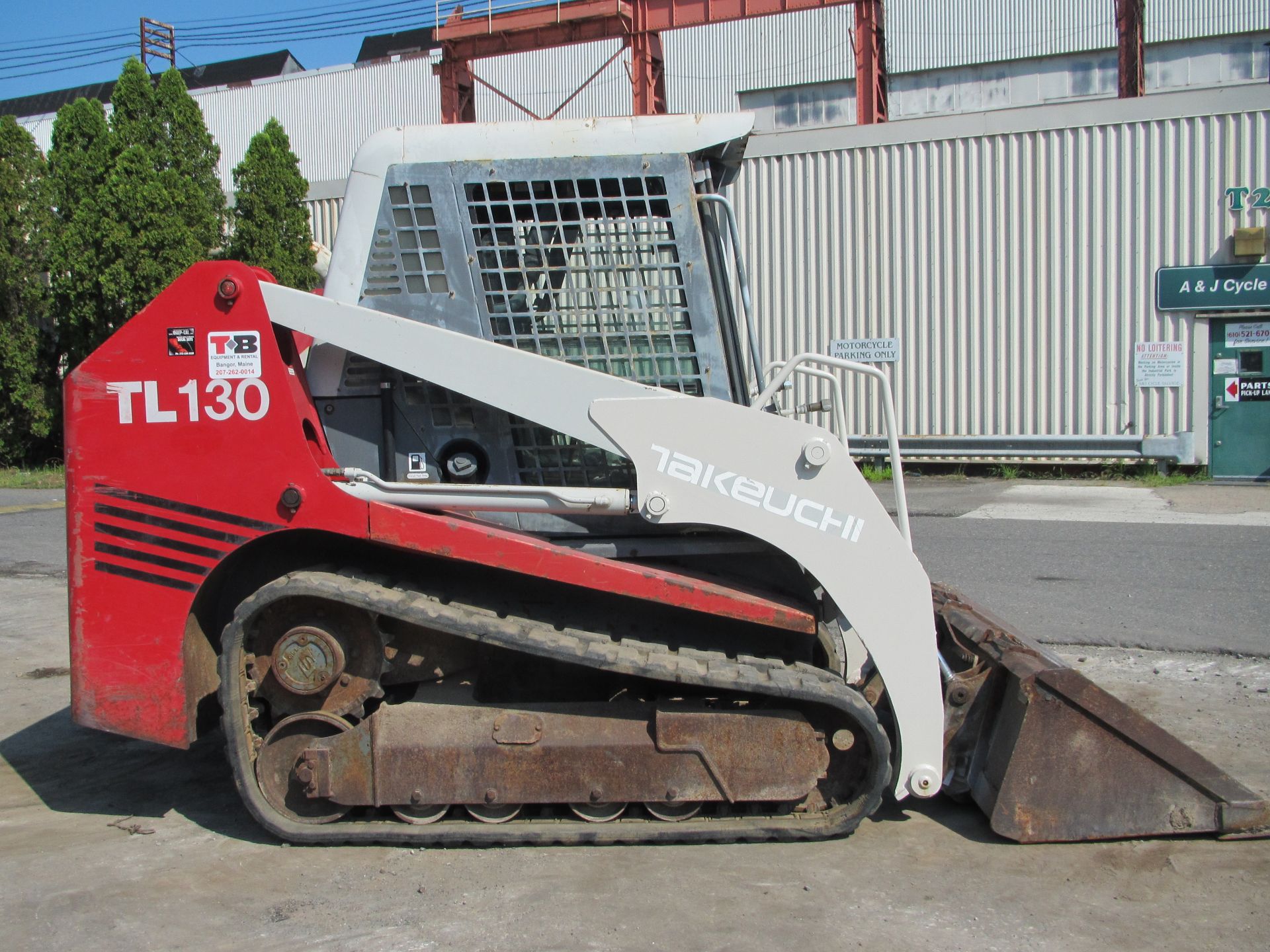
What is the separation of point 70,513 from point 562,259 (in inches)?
75.5

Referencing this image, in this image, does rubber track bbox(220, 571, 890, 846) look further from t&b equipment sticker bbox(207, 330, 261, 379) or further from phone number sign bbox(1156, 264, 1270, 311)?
phone number sign bbox(1156, 264, 1270, 311)

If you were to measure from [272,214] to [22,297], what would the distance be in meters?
4.82

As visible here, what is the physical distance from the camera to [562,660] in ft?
12.2

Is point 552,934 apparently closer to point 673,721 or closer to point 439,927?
point 439,927

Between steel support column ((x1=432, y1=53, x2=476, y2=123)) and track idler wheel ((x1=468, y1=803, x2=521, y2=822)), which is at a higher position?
steel support column ((x1=432, y1=53, x2=476, y2=123))

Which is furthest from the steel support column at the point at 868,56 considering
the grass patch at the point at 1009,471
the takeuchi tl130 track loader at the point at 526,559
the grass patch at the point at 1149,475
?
the takeuchi tl130 track loader at the point at 526,559

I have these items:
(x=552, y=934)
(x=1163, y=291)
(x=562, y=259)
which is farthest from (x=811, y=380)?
(x=552, y=934)

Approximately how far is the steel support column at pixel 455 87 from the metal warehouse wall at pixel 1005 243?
5553 mm

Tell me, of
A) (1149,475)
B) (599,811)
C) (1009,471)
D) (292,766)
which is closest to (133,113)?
(1009,471)

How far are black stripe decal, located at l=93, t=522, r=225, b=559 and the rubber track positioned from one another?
0.25 metres

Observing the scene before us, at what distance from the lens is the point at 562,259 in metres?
4.07

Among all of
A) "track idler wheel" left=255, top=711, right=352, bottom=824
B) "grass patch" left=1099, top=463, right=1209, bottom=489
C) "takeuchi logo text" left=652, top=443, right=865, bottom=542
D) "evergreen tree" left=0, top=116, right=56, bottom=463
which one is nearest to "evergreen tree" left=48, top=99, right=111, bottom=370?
"evergreen tree" left=0, top=116, right=56, bottom=463

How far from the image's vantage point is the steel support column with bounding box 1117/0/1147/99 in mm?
17172

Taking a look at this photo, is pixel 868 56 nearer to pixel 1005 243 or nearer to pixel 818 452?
pixel 1005 243
